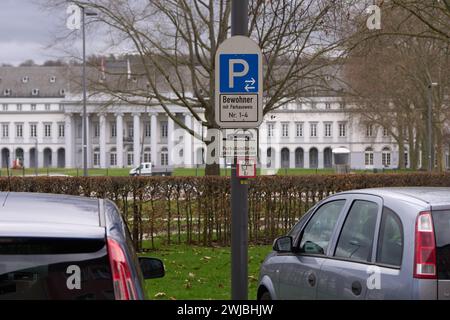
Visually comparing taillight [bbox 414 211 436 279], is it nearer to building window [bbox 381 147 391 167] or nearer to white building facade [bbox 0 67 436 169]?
white building facade [bbox 0 67 436 169]

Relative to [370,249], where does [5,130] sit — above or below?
above

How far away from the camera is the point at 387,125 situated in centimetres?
6950

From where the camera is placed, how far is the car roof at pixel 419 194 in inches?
214

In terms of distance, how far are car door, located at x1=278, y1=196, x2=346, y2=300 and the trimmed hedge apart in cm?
942

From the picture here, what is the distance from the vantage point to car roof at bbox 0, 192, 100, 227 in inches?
150

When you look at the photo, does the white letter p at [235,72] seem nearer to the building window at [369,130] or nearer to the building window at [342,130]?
the building window at [369,130]

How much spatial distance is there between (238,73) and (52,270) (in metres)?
4.01

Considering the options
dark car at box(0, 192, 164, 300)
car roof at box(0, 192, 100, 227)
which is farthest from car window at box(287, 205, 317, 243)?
dark car at box(0, 192, 164, 300)

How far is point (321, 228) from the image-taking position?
22.6 ft

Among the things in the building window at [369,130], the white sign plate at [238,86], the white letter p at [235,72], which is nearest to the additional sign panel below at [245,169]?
the white sign plate at [238,86]

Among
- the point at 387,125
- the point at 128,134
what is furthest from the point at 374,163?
the point at 128,134

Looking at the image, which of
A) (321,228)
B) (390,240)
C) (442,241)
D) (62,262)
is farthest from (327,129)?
(62,262)

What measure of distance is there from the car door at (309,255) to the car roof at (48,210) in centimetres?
242

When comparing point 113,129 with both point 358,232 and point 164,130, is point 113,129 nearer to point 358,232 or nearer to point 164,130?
point 164,130
